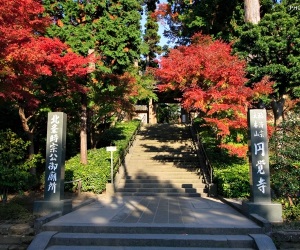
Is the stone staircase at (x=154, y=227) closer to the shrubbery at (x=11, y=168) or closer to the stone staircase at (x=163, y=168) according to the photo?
the stone staircase at (x=163, y=168)

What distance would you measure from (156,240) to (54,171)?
3291mm

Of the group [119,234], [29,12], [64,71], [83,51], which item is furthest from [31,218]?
[83,51]

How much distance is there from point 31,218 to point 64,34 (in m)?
7.06

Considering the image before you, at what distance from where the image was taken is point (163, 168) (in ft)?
46.9

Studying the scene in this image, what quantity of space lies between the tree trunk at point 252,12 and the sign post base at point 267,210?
28.8ft

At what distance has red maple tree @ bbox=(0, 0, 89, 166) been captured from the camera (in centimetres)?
719

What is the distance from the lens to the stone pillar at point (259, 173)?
22.5 feet

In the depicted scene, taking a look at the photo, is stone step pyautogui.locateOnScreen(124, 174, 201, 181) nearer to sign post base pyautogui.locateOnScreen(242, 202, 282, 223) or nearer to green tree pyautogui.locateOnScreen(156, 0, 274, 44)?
sign post base pyautogui.locateOnScreen(242, 202, 282, 223)

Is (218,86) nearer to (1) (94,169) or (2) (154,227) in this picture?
(1) (94,169)

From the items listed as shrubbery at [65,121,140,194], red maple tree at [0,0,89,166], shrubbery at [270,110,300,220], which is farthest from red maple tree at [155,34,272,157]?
shrubbery at [65,121,140,194]

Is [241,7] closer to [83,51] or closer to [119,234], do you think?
[83,51]

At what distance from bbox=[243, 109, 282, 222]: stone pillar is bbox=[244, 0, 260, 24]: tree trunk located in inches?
283

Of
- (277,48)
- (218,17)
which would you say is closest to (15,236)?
(277,48)

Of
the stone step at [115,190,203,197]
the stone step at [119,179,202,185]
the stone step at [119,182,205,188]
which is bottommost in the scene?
the stone step at [115,190,203,197]
